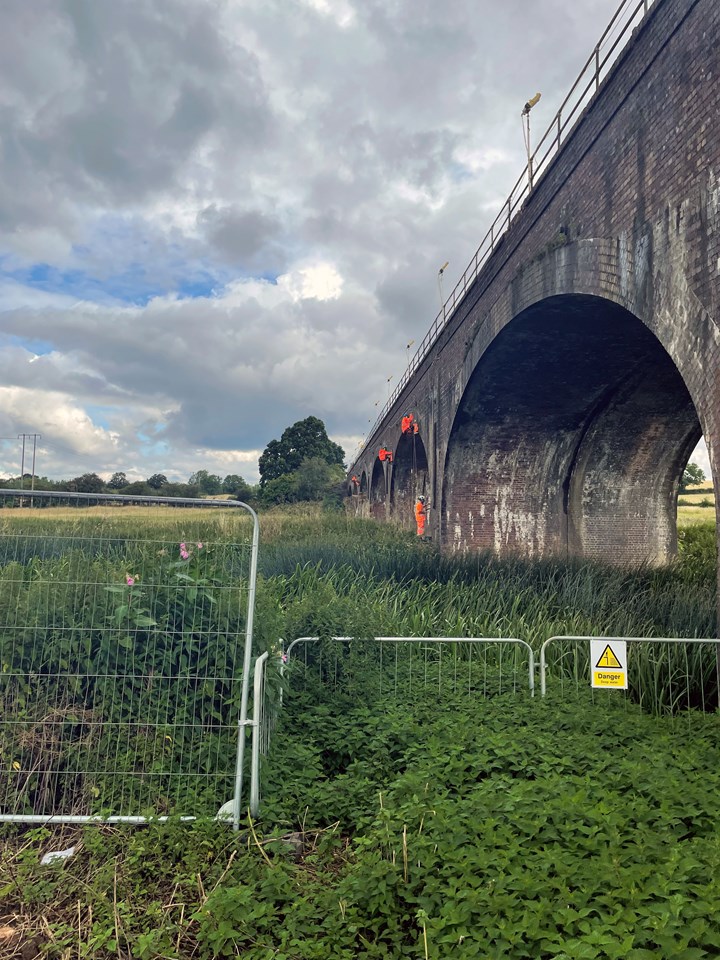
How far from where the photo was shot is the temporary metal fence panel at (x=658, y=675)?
6023mm

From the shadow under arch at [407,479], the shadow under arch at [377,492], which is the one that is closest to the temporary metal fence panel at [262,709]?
the shadow under arch at [407,479]

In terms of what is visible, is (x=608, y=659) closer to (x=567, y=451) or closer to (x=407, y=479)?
(x=567, y=451)

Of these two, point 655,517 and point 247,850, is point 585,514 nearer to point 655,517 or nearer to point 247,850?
point 655,517

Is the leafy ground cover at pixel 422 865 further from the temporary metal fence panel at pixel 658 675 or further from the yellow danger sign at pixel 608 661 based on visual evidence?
the temporary metal fence panel at pixel 658 675

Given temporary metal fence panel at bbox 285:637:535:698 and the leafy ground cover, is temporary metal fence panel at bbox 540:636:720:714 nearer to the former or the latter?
temporary metal fence panel at bbox 285:637:535:698

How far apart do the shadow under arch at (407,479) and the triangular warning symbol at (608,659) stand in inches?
664

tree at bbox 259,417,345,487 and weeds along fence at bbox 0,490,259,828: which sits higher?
tree at bbox 259,417,345,487

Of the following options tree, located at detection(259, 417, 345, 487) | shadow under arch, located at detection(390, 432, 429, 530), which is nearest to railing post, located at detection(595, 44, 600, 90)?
shadow under arch, located at detection(390, 432, 429, 530)

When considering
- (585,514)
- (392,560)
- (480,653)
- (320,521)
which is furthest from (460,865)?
(320,521)

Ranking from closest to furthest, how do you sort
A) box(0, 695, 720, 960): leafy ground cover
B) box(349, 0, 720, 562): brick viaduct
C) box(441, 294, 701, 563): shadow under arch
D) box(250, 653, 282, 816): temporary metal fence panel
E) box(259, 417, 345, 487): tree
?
box(0, 695, 720, 960): leafy ground cover, box(250, 653, 282, 816): temporary metal fence panel, box(349, 0, 720, 562): brick viaduct, box(441, 294, 701, 563): shadow under arch, box(259, 417, 345, 487): tree

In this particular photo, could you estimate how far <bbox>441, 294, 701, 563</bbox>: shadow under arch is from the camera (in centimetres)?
1289

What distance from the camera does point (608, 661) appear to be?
5.30m

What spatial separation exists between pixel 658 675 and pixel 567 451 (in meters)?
9.52

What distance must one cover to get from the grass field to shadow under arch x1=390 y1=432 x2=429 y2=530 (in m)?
17.6
